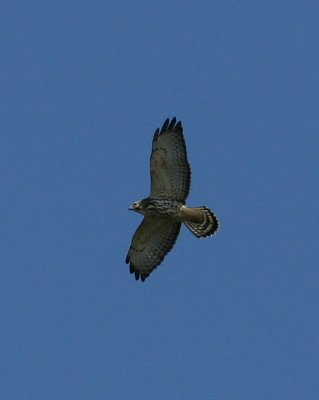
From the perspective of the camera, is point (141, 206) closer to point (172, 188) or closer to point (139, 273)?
point (172, 188)

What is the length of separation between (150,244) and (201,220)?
127 centimetres

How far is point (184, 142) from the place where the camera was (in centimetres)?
2317

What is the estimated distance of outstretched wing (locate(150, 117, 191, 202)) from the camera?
23094mm

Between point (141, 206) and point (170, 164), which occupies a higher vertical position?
point (170, 164)

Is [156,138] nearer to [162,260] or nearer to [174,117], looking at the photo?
[174,117]

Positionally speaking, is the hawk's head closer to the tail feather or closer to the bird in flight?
the bird in flight

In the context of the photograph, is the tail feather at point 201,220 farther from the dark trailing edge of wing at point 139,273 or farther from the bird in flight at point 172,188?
the dark trailing edge of wing at point 139,273

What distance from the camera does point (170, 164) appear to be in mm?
23109

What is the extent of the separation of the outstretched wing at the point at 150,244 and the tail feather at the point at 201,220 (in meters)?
0.55

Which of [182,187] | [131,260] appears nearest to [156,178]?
[182,187]

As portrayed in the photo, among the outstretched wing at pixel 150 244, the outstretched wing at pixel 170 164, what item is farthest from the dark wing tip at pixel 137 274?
the outstretched wing at pixel 170 164

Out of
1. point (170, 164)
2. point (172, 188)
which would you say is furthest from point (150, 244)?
point (170, 164)

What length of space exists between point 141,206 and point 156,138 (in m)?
1.14

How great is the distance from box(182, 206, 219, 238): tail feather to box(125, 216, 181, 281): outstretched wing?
0.55m
